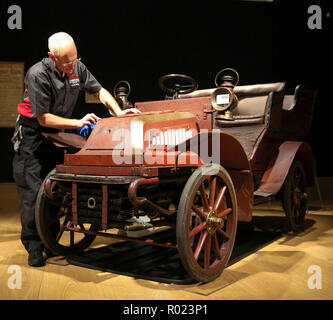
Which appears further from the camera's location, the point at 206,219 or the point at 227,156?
the point at 227,156

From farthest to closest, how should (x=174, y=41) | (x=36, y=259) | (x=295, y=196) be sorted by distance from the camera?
1. (x=174, y=41)
2. (x=295, y=196)
3. (x=36, y=259)

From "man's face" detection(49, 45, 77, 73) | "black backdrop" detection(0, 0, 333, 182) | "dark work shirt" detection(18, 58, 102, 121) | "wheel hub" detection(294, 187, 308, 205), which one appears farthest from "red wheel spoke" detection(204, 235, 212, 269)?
"black backdrop" detection(0, 0, 333, 182)

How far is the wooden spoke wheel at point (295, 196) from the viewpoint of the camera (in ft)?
12.1

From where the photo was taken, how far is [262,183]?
3559 millimetres

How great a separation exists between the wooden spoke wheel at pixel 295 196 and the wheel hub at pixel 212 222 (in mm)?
1546

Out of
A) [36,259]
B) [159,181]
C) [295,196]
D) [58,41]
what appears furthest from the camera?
[295,196]

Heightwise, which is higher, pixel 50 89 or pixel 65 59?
pixel 65 59

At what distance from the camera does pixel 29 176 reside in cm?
275

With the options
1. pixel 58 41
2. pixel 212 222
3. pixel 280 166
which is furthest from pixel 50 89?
pixel 280 166

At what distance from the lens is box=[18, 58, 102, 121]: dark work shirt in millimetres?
2563

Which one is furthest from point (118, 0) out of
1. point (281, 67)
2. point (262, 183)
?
point (262, 183)

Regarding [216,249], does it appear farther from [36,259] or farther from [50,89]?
[50,89]

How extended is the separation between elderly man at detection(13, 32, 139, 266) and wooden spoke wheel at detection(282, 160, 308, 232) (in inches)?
71.4

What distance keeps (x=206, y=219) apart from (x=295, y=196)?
1846mm
